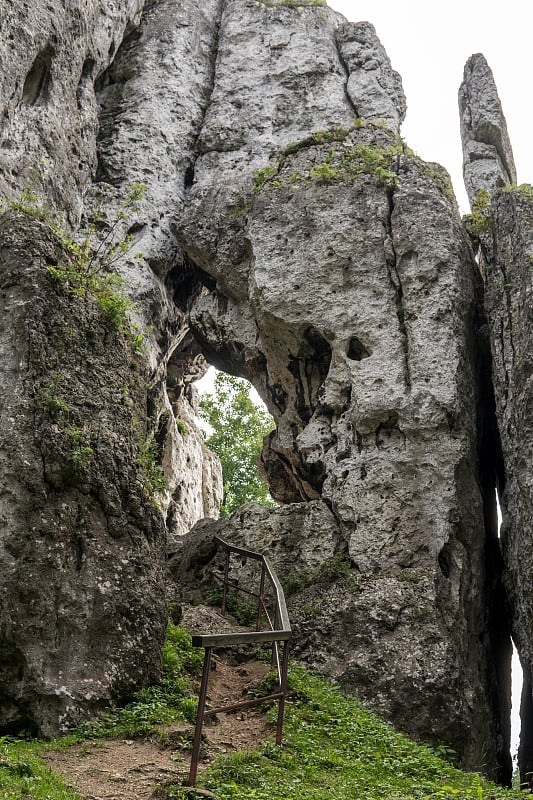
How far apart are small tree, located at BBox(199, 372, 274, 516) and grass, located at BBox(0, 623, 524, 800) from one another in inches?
651

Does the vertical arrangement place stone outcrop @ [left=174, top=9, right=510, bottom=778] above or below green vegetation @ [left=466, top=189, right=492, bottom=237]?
below

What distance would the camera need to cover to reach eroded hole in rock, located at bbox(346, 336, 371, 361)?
12.7 metres

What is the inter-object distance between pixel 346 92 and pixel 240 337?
801 centimetres

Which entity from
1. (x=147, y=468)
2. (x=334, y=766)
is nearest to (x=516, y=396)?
(x=147, y=468)

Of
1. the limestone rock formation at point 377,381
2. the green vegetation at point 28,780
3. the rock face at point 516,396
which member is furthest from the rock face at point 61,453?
the rock face at point 516,396

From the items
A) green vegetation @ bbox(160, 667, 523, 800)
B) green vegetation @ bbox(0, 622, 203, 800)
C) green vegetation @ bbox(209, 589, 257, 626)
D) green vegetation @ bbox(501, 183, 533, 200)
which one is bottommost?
green vegetation @ bbox(160, 667, 523, 800)

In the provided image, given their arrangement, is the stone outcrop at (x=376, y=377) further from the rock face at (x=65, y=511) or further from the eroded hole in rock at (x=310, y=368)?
the rock face at (x=65, y=511)

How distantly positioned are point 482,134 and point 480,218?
5200 mm

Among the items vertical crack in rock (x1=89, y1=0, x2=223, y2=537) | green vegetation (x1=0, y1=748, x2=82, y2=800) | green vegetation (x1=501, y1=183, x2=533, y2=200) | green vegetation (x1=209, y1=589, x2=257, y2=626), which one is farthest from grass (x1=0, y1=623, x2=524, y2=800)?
green vegetation (x1=501, y1=183, x2=533, y2=200)

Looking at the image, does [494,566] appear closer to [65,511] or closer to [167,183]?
[65,511]

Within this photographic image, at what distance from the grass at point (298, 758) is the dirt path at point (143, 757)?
0.16 metres

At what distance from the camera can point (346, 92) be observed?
61.0 feet

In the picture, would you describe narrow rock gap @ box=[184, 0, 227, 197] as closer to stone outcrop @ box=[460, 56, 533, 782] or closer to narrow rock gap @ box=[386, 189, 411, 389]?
narrow rock gap @ box=[386, 189, 411, 389]

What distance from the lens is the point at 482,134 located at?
708 inches
